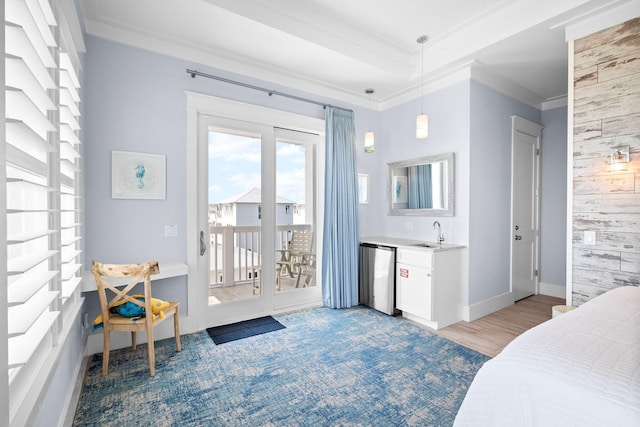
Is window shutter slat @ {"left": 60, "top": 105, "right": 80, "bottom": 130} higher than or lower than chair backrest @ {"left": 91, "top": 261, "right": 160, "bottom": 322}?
higher

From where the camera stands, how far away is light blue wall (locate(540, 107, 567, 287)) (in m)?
4.49

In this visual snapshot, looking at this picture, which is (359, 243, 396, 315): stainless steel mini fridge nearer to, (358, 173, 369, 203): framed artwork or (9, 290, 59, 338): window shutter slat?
(358, 173, 369, 203): framed artwork

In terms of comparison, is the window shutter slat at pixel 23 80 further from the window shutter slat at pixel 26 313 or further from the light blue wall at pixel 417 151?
the light blue wall at pixel 417 151

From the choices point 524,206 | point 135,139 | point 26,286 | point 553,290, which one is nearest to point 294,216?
point 135,139

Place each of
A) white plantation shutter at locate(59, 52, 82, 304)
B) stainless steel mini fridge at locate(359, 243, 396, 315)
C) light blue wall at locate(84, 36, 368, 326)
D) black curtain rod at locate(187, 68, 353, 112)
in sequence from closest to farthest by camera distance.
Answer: white plantation shutter at locate(59, 52, 82, 304) < light blue wall at locate(84, 36, 368, 326) < black curtain rod at locate(187, 68, 353, 112) < stainless steel mini fridge at locate(359, 243, 396, 315)

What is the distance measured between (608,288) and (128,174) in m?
4.19

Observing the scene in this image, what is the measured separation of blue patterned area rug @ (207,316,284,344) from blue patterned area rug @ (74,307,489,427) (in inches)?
3.5

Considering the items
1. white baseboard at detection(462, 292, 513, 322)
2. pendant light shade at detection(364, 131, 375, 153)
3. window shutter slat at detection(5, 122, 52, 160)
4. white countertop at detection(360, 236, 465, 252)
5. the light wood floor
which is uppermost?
pendant light shade at detection(364, 131, 375, 153)

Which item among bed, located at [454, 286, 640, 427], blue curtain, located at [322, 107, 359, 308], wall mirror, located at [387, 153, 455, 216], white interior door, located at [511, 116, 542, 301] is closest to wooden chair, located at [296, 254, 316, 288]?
blue curtain, located at [322, 107, 359, 308]

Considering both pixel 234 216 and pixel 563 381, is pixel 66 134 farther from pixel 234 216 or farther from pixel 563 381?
pixel 563 381

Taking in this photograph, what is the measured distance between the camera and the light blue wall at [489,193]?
3607mm

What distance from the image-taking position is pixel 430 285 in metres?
3.30

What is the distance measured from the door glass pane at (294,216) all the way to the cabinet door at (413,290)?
3.68 feet

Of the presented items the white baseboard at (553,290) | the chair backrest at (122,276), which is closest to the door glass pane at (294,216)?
the chair backrest at (122,276)
